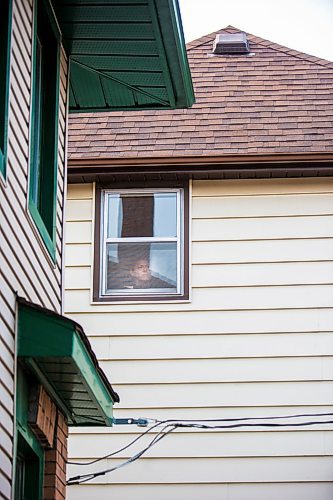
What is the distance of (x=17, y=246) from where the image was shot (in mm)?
7047

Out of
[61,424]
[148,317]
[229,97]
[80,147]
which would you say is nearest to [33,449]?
[61,424]

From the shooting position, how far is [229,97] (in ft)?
45.0

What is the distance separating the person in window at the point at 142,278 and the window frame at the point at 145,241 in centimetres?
8

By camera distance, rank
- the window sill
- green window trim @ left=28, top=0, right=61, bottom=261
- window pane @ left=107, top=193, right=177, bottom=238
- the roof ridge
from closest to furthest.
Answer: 1. green window trim @ left=28, top=0, right=61, bottom=261
2. the window sill
3. window pane @ left=107, top=193, right=177, bottom=238
4. the roof ridge

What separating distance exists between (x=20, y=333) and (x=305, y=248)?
5.95 metres

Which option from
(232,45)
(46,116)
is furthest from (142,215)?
(46,116)

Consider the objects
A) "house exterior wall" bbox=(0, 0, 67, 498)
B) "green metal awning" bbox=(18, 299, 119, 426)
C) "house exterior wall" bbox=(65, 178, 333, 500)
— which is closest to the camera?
"house exterior wall" bbox=(0, 0, 67, 498)

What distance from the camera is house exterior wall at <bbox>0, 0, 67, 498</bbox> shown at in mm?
6652

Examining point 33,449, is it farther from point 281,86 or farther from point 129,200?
point 281,86

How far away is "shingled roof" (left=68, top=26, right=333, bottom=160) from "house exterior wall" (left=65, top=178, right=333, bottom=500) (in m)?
0.42

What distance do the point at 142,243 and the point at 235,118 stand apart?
176cm

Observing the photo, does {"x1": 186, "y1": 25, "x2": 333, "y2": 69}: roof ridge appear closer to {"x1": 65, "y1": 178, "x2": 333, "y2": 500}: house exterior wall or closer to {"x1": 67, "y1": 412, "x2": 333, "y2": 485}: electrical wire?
{"x1": 65, "y1": 178, "x2": 333, "y2": 500}: house exterior wall

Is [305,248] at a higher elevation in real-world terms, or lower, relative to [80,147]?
lower

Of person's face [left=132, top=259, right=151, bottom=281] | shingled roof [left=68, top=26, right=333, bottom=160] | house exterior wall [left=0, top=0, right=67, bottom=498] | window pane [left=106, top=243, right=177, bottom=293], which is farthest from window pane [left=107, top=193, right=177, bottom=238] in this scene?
house exterior wall [left=0, top=0, right=67, bottom=498]
